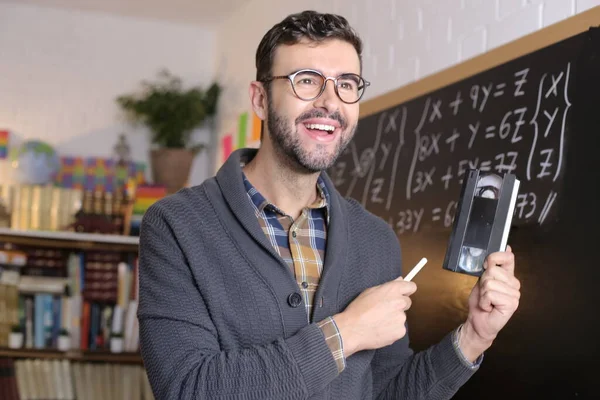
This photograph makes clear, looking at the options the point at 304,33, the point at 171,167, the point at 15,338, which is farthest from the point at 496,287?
the point at 171,167

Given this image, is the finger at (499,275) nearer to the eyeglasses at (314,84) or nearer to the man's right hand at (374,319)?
the man's right hand at (374,319)

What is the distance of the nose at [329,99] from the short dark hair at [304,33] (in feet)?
0.33

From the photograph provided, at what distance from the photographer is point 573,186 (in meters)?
1.97

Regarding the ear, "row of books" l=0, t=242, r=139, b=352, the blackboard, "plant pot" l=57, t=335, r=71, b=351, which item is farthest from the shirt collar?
"plant pot" l=57, t=335, r=71, b=351

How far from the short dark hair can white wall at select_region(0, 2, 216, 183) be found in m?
3.48

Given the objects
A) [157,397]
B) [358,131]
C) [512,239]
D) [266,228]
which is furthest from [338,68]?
[358,131]

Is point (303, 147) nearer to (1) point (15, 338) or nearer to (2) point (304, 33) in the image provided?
(2) point (304, 33)

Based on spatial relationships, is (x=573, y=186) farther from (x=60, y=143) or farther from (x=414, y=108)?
(x=60, y=143)

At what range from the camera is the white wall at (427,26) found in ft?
7.43

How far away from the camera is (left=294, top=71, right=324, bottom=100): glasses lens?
1.58m

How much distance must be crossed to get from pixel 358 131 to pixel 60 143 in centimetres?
236

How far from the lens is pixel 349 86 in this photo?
64.1 inches

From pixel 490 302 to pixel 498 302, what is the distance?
18 millimetres

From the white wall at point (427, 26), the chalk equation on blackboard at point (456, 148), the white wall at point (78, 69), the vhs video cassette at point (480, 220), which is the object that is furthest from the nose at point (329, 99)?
the white wall at point (78, 69)
